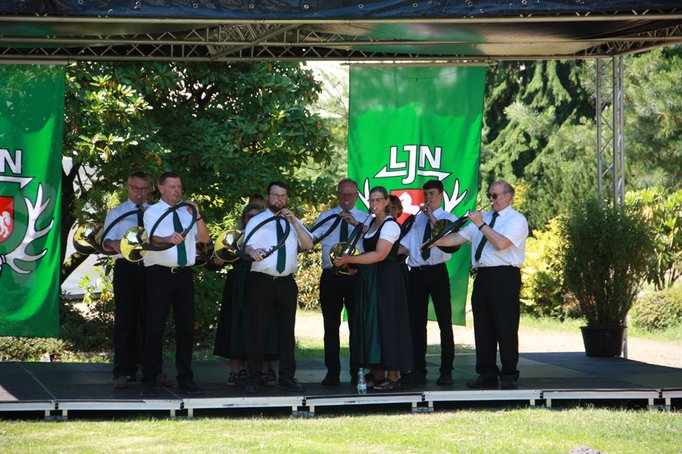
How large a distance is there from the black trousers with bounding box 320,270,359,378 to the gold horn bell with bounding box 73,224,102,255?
214 centimetres

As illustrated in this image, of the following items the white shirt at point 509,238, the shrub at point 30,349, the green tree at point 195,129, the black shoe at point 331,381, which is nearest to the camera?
the white shirt at point 509,238

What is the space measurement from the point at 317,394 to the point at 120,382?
71.5 inches

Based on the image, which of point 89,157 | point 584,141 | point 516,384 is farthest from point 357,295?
point 584,141

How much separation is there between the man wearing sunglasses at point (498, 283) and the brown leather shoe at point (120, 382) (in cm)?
298

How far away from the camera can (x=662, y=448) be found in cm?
717

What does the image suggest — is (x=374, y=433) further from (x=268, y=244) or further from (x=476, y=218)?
(x=476, y=218)

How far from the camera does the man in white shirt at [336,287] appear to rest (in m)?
9.25

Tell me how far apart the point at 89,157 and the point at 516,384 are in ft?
19.6

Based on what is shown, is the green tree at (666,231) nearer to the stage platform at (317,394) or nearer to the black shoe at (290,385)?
the stage platform at (317,394)

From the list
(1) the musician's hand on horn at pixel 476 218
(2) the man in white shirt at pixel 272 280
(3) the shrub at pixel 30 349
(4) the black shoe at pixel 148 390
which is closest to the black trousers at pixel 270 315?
(2) the man in white shirt at pixel 272 280

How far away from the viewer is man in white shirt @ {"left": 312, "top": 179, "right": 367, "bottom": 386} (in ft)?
30.3

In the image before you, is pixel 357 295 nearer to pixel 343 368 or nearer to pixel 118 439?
pixel 343 368

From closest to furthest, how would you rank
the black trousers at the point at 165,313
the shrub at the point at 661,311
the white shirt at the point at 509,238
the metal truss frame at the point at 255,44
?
the black trousers at the point at 165,313 < the white shirt at the point at 509,238 < the metal truss frame at the point at 255,44 < the shrub at the point at 661,311

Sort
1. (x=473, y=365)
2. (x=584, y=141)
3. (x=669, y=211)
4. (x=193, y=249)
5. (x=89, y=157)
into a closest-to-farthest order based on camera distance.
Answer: (x=193, y=249), (x=473, y=365), (x=89, y=157), (x=669, y=211), (x=584, y=141)
